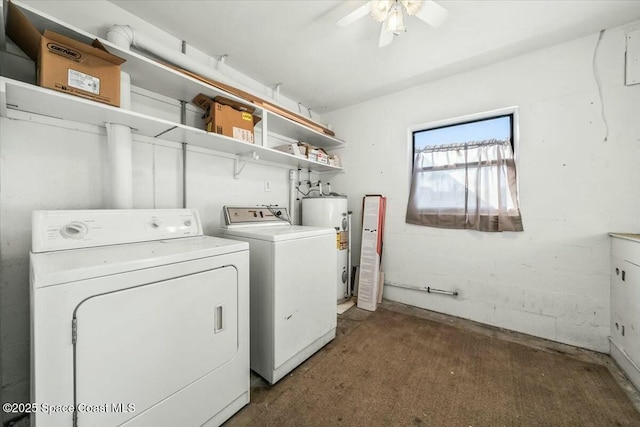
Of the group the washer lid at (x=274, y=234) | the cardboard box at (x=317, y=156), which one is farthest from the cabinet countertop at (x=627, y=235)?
the cardboard box at (x=317, y=156)

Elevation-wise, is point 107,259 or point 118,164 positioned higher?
point 118,164

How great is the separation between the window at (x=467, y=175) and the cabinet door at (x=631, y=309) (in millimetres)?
663

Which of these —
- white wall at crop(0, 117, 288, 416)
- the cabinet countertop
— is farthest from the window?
white wall at crop(0, 117, 288, 416)

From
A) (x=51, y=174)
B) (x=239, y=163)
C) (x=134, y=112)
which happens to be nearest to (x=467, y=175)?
(x=239, y=163)

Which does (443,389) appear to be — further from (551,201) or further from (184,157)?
(184,157)

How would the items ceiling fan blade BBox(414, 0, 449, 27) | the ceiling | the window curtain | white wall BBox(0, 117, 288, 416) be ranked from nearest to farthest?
white wall BBox(0, 117, 288, 416), ceiling fan blade BBox(414, 0, 449, 27), the ceiling, the window curtain

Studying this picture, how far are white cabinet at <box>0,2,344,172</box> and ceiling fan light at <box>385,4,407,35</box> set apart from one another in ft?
3.68

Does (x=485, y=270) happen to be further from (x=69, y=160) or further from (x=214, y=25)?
(x=69, y=160)

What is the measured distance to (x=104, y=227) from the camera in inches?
49.1

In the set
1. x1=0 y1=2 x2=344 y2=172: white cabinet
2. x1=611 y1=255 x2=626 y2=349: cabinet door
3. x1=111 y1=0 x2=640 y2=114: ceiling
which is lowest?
x1=611 y1=255 x2=626 y2=349: cabinet door

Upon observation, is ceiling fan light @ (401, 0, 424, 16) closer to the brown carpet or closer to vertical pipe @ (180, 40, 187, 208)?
vertical pipe @ (180, 40, 187, 208)

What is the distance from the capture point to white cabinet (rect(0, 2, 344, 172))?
110 cm

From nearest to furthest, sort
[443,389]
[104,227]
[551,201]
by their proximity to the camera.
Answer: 1. [104,227]
2. [443,389]
3. [551,201]

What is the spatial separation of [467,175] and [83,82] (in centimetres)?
289
